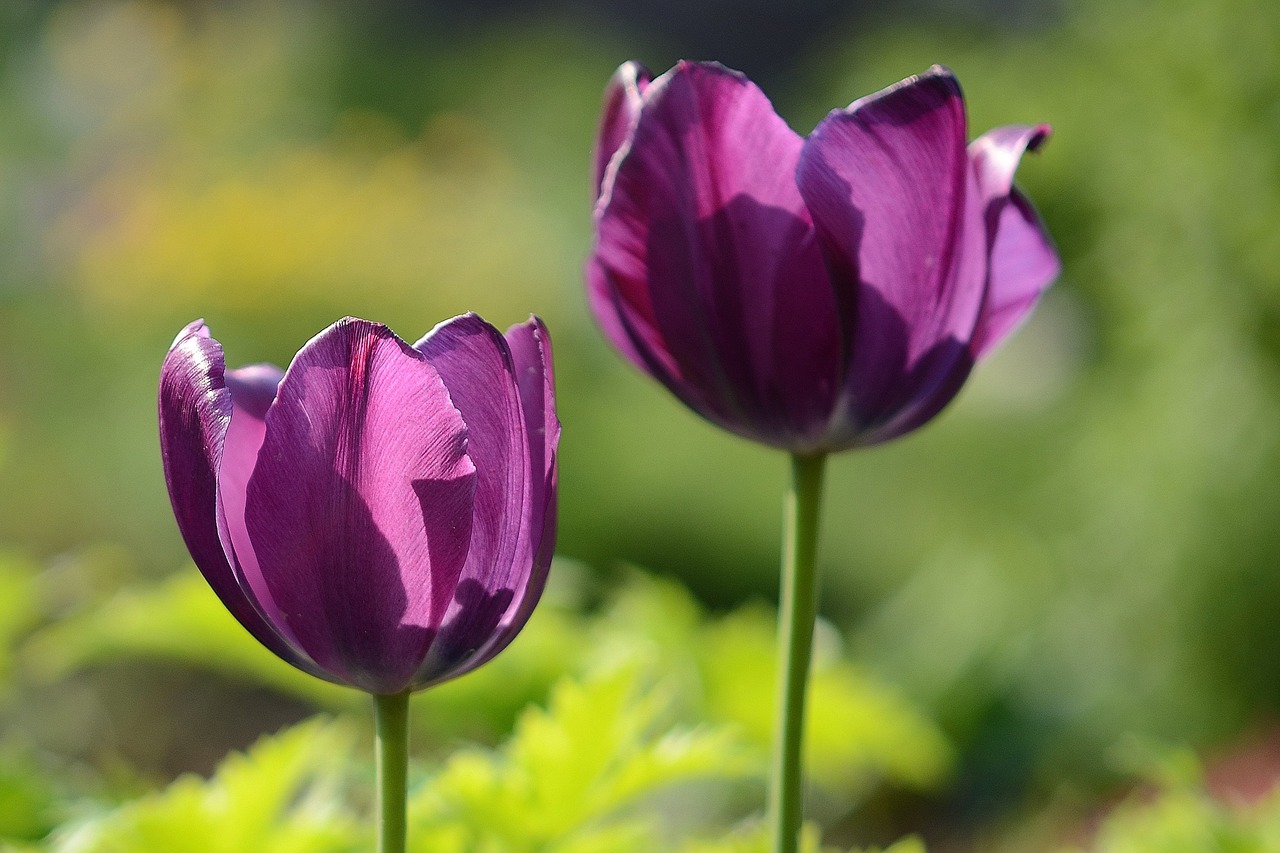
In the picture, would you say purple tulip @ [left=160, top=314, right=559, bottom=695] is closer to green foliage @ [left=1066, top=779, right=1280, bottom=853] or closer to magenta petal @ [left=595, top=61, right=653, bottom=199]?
magenta petal @ [left=595, top=61, right=653, bottom=199]

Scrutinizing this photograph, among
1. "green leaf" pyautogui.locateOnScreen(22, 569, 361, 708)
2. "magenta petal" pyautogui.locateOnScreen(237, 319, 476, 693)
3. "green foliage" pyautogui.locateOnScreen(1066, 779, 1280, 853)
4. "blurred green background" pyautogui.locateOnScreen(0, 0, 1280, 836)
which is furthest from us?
"blurred green background" pyautogui.locateOnScreen(0, 0, 1280, 836)

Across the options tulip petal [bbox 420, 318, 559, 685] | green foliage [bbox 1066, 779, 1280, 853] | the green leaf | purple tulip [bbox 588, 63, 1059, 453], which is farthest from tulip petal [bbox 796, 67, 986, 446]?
the green leaf

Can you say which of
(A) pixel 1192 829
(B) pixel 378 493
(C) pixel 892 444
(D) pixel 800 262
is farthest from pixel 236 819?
(C) pixel 892 444

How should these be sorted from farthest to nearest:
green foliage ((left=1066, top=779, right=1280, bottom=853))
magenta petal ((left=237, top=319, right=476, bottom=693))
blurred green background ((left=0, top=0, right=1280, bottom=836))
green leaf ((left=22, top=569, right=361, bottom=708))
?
blurred green background ((left=0, top=0, right=1280, bottom=836)) < green leaf ((left=22, top=569, right=361, bottom=708)) < green foliage ((left=1066, top=779, right=1280, bottom=853)) < magenta petal ((left=237, top=319, right=476, bottom=693))

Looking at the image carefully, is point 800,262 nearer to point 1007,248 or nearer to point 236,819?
point 1007,248

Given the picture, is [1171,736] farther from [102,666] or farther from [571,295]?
[571,295]

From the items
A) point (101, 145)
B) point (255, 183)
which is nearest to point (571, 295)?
point (255, 183)

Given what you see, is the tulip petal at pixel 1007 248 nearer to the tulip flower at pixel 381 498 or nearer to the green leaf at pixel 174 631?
the tulip flower at pixel 381 498
